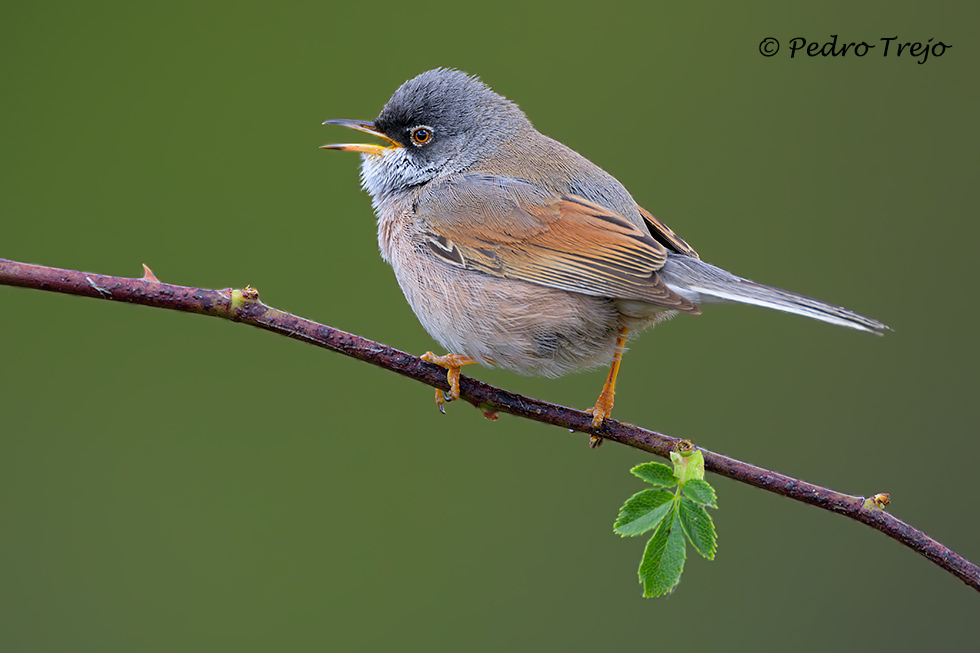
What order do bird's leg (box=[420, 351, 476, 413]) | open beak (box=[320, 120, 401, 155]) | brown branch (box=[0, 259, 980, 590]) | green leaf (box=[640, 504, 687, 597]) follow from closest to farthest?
1. green leaf (box=[640, 504, 687, 597])
2. brown branch (box=[0, 259, 980, 590])
3. bird's leg (box=[420, 351, 476, 413])
4. open beak (box=[320, 120, 401, 155])

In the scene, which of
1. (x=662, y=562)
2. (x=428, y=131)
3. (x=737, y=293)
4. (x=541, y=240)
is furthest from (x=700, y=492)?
(x=428, y=131)

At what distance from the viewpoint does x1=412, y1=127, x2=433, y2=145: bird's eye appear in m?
3.91

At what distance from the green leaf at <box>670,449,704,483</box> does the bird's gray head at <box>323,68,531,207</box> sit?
211 cm

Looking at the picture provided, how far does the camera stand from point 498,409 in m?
2.96

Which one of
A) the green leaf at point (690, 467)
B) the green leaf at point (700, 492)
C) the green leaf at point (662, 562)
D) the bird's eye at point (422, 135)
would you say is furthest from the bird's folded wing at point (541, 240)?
the green leaf at point (662, 562)

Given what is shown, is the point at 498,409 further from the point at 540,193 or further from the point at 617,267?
the point at 540,193

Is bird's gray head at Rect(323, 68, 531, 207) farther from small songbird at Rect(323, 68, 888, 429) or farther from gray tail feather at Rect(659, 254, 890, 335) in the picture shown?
gray tail feather at Rect(659, 254, 890, 335)

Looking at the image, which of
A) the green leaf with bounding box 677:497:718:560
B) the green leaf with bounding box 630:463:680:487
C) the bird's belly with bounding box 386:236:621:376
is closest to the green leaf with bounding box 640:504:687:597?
the green leaf with bounding box 677:497:718:560

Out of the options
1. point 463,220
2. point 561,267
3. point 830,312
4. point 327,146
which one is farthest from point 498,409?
point 327,146

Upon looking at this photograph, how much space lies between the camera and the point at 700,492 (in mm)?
2031

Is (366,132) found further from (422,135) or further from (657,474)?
(657,474)

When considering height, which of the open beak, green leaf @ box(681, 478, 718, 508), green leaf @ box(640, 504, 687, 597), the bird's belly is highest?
the open beak

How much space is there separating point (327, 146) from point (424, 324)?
2.97 ft

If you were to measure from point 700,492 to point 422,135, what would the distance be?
8.14 feet
